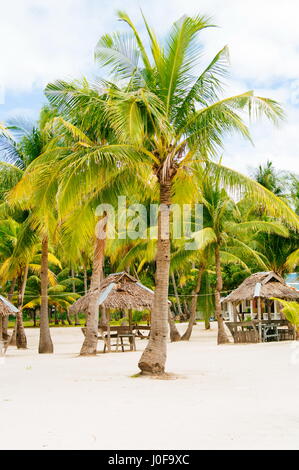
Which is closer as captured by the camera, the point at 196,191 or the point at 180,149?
the point at 180,149

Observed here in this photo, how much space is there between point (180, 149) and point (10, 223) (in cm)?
1329

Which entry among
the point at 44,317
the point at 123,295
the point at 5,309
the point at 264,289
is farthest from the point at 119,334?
the point at 264,289

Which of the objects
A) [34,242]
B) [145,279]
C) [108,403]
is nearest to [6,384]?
[108,403]

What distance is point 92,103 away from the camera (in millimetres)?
10781

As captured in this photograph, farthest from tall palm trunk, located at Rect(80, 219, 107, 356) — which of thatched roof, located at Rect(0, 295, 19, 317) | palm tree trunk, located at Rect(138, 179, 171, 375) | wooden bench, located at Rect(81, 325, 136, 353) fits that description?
palm tree trunk, located at Rect(138, 179, 171, 375)

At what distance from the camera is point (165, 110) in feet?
34.0

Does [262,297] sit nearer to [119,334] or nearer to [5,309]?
[119,334]

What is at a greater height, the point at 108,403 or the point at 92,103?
the point at 92,103

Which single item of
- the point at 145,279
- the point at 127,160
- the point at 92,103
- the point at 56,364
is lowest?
the point at 56,364

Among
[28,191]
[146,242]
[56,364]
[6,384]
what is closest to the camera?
[6,384]

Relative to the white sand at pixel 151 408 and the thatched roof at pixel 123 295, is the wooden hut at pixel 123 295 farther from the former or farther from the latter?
the white sand at pixel 151 408

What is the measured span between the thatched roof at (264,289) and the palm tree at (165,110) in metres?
11.2
